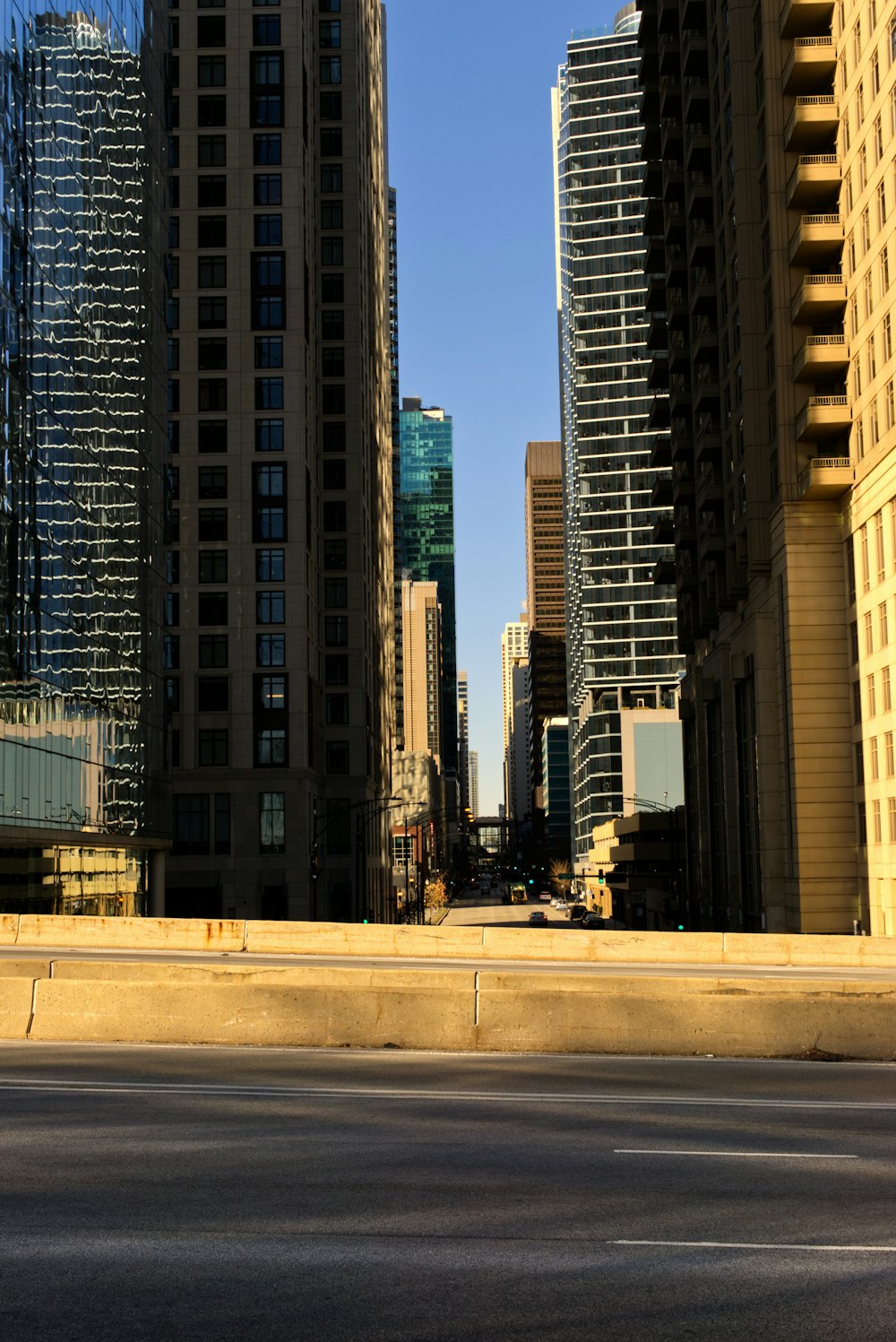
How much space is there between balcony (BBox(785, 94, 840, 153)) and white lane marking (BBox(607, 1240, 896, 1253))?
6101 centimetres

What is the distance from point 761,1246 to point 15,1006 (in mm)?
13814

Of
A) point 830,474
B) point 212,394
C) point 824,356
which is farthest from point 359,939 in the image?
point 212,394

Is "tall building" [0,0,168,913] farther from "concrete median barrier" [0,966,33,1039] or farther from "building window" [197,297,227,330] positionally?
"concrete median barrier" [0,966,33,1039]

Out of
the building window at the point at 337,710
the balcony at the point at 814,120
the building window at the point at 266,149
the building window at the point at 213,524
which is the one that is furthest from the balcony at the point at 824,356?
the building window at the point at 337,710

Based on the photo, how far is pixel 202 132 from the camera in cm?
8900

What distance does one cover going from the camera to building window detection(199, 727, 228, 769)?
85.2 m

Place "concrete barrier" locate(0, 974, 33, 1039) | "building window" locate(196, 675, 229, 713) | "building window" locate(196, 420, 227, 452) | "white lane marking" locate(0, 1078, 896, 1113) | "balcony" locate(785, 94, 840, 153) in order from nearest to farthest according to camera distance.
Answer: "white lane marking" locate(0, 1078, 896, 1113) < "concrete barrier" locate(0, 974, 33, 1039) < "balcony" locate(785, 94, 840, 153) < "building window" locate(196, 675, 229, 713) < "building window" locate(196, 420, 227, 452)

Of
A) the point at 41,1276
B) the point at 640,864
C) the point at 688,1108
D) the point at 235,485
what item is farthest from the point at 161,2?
the point at 640,864

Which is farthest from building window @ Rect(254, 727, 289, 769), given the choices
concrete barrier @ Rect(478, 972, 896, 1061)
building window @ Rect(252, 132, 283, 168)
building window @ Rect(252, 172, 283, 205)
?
concrete barrier @ Rect(478, 972, 896, 1061)

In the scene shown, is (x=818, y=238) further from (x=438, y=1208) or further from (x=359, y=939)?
(x=438, y=1208)

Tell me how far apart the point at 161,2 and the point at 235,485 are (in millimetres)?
26019

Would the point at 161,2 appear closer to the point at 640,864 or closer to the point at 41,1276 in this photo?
the point at 41,1276

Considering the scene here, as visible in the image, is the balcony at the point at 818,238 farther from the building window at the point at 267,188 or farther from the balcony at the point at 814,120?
the building window at the point at 267,188

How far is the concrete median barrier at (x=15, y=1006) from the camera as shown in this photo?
2059 centimetres
